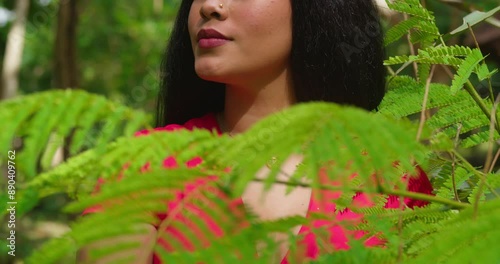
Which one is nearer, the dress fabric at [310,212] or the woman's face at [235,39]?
the dress fabric at [310,212]

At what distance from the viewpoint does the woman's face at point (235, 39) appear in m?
1.17

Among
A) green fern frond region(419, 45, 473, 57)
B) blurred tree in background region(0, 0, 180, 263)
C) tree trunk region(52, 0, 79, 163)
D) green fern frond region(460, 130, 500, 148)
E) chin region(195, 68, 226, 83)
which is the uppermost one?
green fern frond region(419, 45, 473, 57)

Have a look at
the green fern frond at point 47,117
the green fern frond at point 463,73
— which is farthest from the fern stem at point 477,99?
the green fern frond at point 47,117

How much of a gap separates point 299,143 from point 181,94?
982 mm

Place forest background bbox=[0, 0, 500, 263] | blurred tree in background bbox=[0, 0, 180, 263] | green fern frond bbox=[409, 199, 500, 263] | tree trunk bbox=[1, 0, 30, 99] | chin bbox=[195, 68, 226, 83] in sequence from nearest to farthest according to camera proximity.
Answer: green fern frond bbox=[409, 199, 500, 263] → chin bbox=[195, 68, 226, 83] → forest background bbox=[0, 0, 500, 263] → tree trunk bbox=[1, 0, 30, 99] → blurred tree in background bbox=[0, 0, 180, 263]

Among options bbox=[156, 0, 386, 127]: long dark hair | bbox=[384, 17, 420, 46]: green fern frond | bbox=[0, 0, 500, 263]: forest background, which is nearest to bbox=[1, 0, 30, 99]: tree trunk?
bbox=[0, 0, 500, 263]: forest background

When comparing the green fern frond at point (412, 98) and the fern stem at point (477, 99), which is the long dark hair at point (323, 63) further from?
the fern stem at point (477, 99)

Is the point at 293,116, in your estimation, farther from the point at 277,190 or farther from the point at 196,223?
the point at 277,190

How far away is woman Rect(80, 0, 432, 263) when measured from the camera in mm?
1173

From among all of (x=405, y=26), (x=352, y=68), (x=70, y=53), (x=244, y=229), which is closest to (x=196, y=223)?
(x=244, y=229)

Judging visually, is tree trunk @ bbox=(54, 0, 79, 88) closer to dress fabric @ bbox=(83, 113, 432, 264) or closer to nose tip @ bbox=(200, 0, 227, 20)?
dress fabric @ bbox=(83, 113, 432, 264)

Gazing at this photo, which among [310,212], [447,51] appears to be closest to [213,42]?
[447,51]

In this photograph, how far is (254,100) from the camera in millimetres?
1267

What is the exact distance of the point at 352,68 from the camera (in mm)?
1356
